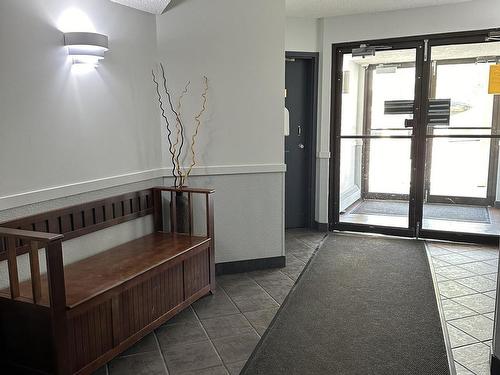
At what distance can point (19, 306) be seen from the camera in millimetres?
2102

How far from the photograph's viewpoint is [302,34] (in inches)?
198

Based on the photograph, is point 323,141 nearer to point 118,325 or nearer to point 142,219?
point 142,219

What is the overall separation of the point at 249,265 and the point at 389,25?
3.04 meters

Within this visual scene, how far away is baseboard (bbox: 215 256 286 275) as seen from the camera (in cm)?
376

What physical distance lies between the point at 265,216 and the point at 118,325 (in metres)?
1.80

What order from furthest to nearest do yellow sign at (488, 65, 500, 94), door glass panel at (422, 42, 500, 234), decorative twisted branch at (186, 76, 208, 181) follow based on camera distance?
1. door glass panel at (422, 42, 500, 234)
2. decorative twisted branch at (186, 76, 208, 181)
3. yellow sign at (488, 65, 500, 94)

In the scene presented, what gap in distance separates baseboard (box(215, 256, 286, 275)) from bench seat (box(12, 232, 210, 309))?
0.66 m

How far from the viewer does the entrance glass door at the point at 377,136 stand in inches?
190

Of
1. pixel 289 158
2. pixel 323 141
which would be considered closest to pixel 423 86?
pixel 323 141

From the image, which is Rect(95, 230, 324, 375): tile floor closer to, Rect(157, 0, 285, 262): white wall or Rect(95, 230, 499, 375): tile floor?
Rect(95, 230, 499, 375): tile floor

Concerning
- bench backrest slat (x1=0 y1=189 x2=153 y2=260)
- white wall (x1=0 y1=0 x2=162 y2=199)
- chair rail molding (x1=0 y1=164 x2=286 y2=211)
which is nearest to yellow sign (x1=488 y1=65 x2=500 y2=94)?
chair rail molding (x1=0 y1=164 x2=286 y2=211)

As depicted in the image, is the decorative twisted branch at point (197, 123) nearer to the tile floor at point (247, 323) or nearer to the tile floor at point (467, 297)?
the tile floor at point (247, 323)

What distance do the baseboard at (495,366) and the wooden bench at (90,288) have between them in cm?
187

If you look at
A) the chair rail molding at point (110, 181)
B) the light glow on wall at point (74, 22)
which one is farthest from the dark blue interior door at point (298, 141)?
the light glow on wall at point (74, 22)
